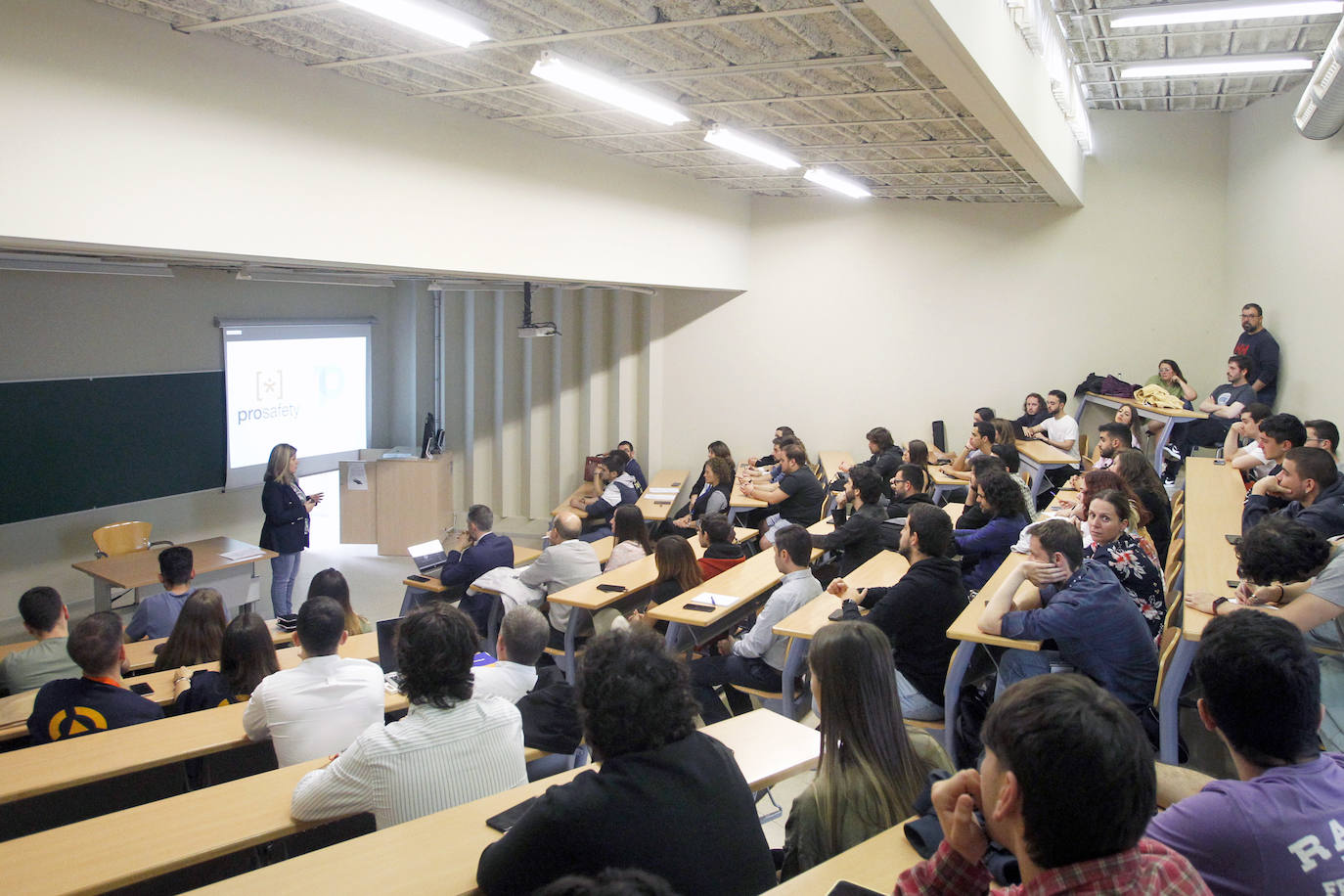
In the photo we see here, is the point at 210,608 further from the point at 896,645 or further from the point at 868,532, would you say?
the point at 868,532

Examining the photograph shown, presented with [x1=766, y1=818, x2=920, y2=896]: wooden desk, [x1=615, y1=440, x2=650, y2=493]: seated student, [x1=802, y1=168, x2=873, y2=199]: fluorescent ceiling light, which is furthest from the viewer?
[x1=615, y1=440, x2=650, y2=493]: seated student

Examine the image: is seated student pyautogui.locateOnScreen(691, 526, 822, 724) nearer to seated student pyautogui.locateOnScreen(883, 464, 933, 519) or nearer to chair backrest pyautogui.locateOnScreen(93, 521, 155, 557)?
seated student pyautogui.locateOnScreen(883, 464, 933, 519)

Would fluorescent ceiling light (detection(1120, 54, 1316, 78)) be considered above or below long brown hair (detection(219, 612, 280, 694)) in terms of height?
above

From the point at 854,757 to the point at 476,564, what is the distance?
418cm

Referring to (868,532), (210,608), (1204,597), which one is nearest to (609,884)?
(1204,597)

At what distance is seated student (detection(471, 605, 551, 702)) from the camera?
346 centimetres

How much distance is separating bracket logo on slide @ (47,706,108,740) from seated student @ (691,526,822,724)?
2.43 meters

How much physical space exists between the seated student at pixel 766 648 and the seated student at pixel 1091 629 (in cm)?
102

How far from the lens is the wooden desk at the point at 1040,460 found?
26.8 feet

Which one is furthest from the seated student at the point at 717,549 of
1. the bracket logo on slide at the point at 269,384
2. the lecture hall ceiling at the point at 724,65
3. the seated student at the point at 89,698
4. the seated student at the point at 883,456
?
the bracket logo on slide at the point at 269,384

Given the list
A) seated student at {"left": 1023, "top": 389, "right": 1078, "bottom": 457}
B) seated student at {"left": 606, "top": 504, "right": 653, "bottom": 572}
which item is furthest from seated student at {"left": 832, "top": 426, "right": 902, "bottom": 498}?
seated student at {"left": 606, "top": 504, "right": 653, "bottom": 572}

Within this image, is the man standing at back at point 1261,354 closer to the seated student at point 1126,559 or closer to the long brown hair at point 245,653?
the seated student at point 1126,559

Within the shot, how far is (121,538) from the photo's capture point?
7465 millimetres

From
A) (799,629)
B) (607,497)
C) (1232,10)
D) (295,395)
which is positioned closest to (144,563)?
(295,395)
